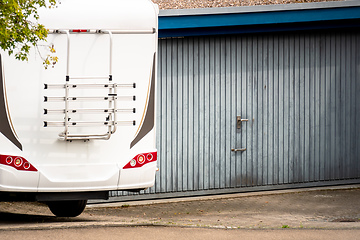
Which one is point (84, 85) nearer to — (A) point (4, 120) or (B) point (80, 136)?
(B) point (80, 136)

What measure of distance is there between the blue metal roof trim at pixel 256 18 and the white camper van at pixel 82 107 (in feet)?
10.7

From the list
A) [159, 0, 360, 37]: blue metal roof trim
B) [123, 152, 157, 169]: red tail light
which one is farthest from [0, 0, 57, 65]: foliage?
[159, 0, 360, 37]: blue metal roof trim

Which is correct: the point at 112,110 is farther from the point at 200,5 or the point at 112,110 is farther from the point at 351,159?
the point at 351,159

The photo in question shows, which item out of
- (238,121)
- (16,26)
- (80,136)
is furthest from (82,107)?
(238,121)

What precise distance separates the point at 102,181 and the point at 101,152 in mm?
391

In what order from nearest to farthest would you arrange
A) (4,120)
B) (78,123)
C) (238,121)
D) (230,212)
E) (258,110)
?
(4,120), (78,123), (230,212), (238,121), (258,110)

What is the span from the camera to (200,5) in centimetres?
1376

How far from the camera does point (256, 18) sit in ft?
43.7

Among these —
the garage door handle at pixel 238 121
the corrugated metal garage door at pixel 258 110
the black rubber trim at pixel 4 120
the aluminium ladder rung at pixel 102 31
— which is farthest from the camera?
the garage door handle at pixel 238 121

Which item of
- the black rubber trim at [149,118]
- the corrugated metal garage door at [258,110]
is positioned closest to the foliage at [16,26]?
the black rubber trim at [149,118]

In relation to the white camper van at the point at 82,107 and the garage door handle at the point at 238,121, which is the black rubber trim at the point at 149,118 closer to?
the white camper van at the point at 82,107

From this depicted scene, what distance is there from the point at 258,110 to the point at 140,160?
15.9 feet

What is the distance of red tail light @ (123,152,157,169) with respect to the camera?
9578 mm

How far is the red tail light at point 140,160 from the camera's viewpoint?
958cm
